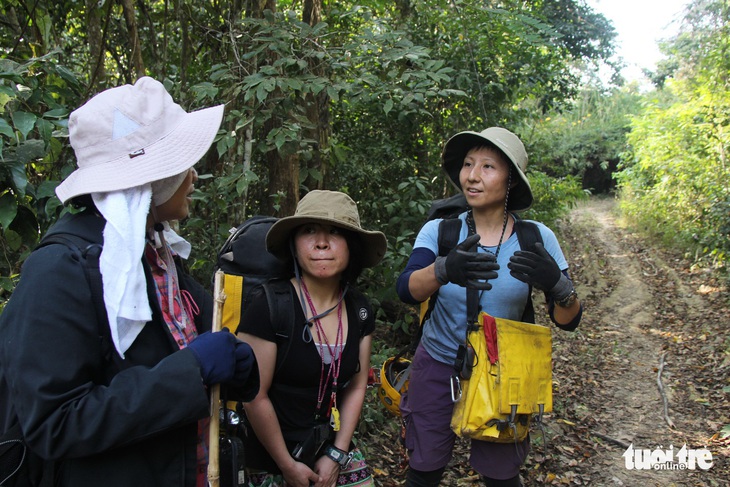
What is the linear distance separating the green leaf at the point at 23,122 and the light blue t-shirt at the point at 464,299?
1727mm

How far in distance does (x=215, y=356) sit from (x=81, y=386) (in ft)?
1.07

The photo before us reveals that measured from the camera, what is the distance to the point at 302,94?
375cm

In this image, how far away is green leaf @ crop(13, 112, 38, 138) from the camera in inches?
80.5

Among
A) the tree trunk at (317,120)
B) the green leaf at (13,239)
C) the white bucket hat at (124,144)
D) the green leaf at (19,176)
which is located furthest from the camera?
the tree trunk at (317,120)

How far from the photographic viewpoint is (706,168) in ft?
35.1

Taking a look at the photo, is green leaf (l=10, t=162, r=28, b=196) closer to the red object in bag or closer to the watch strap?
the watch strap

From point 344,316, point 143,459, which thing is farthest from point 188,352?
point 344,316

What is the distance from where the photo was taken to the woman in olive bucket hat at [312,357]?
215 cm

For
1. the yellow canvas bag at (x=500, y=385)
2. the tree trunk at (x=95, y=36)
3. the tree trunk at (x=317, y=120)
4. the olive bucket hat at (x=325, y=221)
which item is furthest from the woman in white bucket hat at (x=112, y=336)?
the tree trunk at (x=317, y=120)

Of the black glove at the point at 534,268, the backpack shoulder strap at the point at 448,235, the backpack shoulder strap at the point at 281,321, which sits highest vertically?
the backpack shoulder strap at the point at 448,235

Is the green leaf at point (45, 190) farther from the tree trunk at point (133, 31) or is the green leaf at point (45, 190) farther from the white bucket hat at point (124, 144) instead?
the tree trunk at point (133, 31)

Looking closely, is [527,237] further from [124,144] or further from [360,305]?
[124,144]

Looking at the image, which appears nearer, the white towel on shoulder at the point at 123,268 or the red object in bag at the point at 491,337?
the white towel on shoulder at the point at 123,268

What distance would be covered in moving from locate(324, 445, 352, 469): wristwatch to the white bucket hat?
136cm
